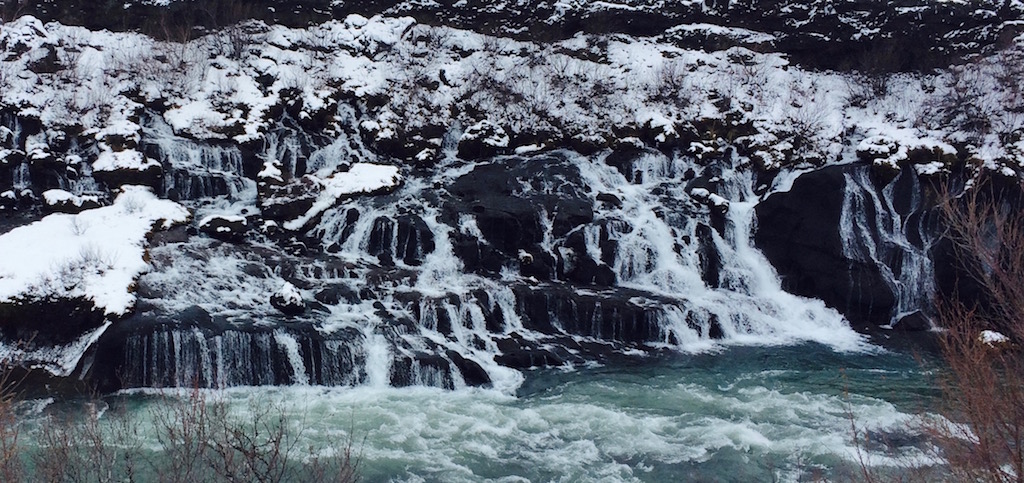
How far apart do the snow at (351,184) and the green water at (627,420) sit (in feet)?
26.2

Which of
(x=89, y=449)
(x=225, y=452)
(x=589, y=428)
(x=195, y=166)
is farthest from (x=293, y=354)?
(x=195, y=166)

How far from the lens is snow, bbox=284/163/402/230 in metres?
21.4

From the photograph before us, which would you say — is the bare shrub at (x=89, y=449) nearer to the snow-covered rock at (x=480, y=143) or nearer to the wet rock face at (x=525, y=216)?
the wet rock face at (x=525, y=216)

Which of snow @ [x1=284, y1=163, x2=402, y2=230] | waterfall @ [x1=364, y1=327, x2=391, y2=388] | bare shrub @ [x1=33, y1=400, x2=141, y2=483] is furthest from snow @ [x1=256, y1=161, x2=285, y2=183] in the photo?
bare shrub @ [x1=33, y1=400, x2=141, y2=483]

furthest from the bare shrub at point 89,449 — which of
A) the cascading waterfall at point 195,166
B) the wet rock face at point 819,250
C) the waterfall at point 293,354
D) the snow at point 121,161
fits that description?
the wet rock face at point 819,250

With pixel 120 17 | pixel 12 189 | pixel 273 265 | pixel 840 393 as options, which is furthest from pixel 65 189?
pixel 840 393

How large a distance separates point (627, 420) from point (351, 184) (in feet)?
42.5

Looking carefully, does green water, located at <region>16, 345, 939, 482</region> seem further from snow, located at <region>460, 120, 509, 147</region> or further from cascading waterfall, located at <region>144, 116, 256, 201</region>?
snow, located at <region>460, 120, 509, 147</region>

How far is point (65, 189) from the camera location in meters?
21.3

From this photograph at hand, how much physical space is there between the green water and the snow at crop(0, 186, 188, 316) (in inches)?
116

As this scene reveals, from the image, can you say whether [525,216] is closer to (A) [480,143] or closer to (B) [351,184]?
(A) [480,143]

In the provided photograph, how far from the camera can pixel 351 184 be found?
22.6 metres

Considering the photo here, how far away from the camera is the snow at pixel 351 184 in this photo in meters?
21.4

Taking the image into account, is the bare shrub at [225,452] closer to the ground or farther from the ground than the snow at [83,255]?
closer to the ground
